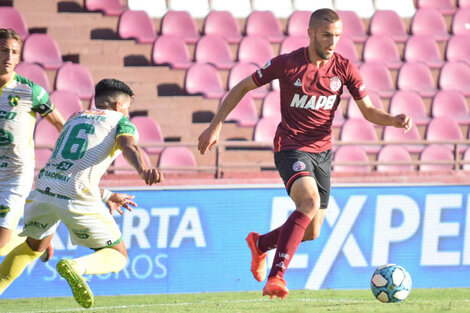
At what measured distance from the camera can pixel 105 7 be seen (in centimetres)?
1306

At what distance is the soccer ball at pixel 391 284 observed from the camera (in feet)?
21.8

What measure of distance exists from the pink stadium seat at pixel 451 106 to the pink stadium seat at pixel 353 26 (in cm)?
164

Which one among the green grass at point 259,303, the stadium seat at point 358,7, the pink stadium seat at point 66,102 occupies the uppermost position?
the stadium seat at point 358,7

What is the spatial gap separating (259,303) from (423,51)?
24.2 ft

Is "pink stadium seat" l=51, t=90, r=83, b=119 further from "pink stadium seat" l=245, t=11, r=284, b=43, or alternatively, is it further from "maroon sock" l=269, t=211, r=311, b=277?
"maroon sock" l=269, t=211, r=311, b=277

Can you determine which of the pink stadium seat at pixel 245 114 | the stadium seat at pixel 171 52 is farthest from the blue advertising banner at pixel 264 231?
the stadium seat at pixel 171 52

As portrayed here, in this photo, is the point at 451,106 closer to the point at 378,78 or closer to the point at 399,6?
the point at 378,78

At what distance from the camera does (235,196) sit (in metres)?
9.36

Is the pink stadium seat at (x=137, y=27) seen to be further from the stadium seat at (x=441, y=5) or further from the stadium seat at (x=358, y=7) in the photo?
the stadium seat at (x=441, y=5)

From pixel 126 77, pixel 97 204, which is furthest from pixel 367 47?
pixel 97 204

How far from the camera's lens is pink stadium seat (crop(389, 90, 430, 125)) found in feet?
41.9

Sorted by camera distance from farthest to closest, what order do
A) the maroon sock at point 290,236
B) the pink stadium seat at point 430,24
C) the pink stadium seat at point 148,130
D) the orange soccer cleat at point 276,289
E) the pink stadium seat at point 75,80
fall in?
the pink stadium seat at point 430,24 → the pink stadium seat at point 75,80 → the pink stadium seat at point 148,130 → the maroon sock at point 290,236 → the orange soccer cleat at point 276,289

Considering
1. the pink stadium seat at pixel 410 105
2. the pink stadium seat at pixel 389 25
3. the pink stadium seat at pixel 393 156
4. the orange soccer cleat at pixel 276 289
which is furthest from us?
the pink stadium seat at pixel 389 25

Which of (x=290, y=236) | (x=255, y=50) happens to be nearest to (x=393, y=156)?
(x=255, y=50)
